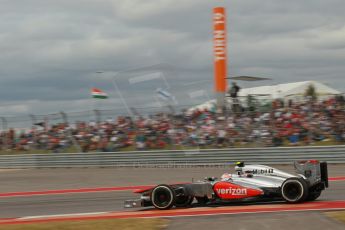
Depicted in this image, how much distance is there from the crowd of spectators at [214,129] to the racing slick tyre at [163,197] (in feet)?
34.4

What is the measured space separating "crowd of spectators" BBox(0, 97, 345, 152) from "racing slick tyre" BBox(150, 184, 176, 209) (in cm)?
1049

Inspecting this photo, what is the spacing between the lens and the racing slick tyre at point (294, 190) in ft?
30.1

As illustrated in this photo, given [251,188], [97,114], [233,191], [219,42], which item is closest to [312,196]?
[251,188]

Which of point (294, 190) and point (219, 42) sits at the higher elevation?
point (219, 42)

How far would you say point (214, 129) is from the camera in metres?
20.9

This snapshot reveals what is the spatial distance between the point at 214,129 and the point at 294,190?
38.1ft

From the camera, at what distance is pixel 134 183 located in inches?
666

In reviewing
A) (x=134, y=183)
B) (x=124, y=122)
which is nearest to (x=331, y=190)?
(x=134, y=183)

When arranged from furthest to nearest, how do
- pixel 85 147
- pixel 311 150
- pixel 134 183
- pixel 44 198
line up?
pixel 85 147
pixel 311 150
pixel 134 183
pixel 44 198

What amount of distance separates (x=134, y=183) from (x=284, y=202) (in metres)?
7.79

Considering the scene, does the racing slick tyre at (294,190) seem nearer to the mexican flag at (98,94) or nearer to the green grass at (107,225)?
the green grass at (107,225)

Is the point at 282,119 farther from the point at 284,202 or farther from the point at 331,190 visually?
the point at 284,202

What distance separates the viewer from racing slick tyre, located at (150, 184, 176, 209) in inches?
386

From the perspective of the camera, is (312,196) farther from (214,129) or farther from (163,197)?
(214,129)
